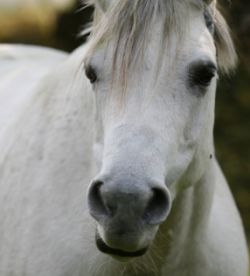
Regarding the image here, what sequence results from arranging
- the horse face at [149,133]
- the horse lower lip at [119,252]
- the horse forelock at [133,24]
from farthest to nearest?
the horse forelock at [133,24] → the horse lower lip at [119,252] → the horse face at [149,133]

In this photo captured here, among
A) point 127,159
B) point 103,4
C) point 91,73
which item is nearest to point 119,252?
point 127,159

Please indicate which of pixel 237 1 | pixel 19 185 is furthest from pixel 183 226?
pixel 237 1

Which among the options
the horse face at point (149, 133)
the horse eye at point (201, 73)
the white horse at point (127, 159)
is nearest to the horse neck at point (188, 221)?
the white horse at point (127, 159)


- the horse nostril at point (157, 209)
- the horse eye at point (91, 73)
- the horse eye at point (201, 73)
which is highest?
the horse eye at point (91, 73)

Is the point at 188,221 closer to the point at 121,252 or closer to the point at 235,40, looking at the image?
the point at 121,252

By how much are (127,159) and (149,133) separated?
0.44 feet

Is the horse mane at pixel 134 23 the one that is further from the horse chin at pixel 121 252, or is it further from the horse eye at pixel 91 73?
the horse chin at pixel 121 252

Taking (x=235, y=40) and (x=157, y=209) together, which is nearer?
(x=157, y=209)

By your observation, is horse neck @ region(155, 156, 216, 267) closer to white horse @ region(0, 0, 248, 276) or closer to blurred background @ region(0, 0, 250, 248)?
white horse @ region(0, 0, 248, 276)

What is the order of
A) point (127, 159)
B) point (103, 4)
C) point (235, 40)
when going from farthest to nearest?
point (235, 40) → point (103, 4) → point (127, 159)

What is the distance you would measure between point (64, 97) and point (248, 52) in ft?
15.9

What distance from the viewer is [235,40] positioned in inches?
207

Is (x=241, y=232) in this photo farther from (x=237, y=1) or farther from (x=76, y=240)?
(x=237, y=1)

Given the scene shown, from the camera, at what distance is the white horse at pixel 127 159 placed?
2688 mm
